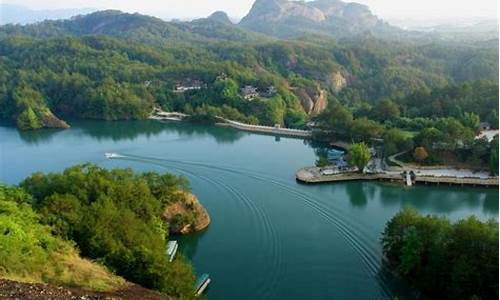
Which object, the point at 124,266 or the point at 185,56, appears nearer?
the point at 124,266

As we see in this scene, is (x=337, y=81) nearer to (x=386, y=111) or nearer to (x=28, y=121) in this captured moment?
(x=386, y=111)

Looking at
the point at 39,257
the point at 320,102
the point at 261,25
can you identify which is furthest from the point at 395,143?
the point at 261,25

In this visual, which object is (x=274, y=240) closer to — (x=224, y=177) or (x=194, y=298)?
(x=194, y=298)

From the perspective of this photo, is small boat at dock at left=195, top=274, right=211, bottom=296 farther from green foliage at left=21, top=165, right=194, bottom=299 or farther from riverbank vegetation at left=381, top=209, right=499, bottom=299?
riverbank vegetation at left=381, top=209, right=499, bottom=299

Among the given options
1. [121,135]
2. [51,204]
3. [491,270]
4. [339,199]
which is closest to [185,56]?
[121,135]

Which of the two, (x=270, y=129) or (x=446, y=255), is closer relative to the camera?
(x=446, y=255)
